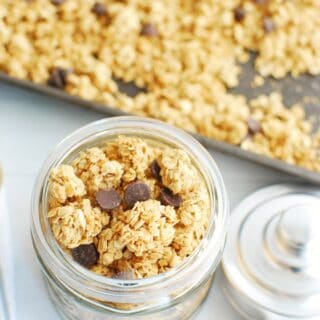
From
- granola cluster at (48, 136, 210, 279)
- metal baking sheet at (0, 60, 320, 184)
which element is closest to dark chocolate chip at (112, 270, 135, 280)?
granola cluster at (48, 136, 210, 279)

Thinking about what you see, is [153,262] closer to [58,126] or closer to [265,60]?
[58,126]

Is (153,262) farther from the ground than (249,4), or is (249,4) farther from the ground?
(249,4)

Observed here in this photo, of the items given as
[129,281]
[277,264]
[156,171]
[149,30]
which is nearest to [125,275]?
[129,281]

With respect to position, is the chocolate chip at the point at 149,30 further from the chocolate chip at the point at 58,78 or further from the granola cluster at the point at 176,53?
the chocolate chip at the point at 58,78

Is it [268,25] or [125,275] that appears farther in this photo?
[268,25]

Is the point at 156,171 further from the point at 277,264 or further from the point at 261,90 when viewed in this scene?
the point at 261,90

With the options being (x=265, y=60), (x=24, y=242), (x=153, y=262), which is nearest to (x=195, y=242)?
(x=153, y=262)
